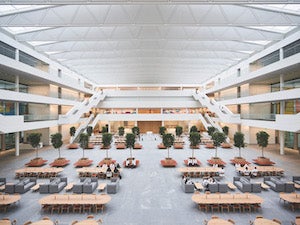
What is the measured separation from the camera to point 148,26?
21891 mm

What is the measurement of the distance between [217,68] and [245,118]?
13.0m

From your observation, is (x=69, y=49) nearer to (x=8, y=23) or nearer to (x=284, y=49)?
(x=8, y=23)

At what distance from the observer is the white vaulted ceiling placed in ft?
56.1

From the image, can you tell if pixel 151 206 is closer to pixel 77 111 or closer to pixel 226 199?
pixel 226 199

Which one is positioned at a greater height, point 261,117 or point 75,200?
point 261,117

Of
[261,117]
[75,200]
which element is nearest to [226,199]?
[75,200]

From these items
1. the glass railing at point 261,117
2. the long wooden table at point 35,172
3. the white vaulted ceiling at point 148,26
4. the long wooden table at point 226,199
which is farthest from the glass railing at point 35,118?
the glass railing at point 261,117

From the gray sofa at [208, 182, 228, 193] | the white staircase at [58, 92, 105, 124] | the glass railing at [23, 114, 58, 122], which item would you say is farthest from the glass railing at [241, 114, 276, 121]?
the glass railing at [23, 114, 58, 122]

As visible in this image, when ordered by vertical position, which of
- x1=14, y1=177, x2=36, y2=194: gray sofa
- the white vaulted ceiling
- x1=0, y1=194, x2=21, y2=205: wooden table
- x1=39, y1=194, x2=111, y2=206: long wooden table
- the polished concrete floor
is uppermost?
the white vaulted ceiling

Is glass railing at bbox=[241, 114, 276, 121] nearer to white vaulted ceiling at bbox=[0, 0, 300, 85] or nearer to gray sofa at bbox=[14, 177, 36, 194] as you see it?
white vaulted ceiling at bbox=[0, 0, 300, 85]

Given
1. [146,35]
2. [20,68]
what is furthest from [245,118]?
[20,68]

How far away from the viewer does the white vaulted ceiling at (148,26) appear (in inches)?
674

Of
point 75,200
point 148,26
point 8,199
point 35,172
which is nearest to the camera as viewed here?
point 75,200

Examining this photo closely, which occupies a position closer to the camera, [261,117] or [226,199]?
[226,199]
